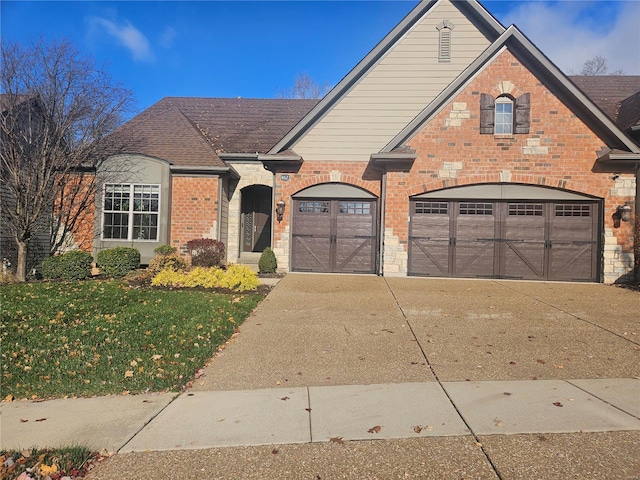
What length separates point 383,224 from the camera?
1213 cm

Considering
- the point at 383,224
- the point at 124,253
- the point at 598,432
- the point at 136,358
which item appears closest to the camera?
the point at 598,432

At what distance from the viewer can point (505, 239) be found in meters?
11.7

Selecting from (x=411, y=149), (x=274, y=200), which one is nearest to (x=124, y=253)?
(x=274, y=200)

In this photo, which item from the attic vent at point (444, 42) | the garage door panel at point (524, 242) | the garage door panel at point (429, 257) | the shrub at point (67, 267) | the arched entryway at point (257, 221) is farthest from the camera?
the arched entryway at point (257, 221)

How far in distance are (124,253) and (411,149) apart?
8.72 meters

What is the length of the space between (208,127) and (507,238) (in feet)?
40.1

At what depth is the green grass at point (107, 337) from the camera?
14.3 feet

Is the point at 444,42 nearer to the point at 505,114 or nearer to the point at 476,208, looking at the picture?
the point at 505,114

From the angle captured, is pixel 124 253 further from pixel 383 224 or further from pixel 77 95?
pixel 383 224

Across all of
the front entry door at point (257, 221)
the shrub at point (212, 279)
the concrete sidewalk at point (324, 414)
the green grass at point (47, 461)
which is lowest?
the green grass at point (47, 461)

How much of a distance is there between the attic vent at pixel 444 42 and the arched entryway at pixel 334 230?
5315mm

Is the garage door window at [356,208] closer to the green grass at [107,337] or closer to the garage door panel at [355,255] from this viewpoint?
the garage door panel at [355,255]

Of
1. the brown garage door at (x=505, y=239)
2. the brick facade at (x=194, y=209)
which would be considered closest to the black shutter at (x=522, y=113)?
the brown garage door at (x=505, y=239)

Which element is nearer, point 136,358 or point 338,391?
point 338,391
